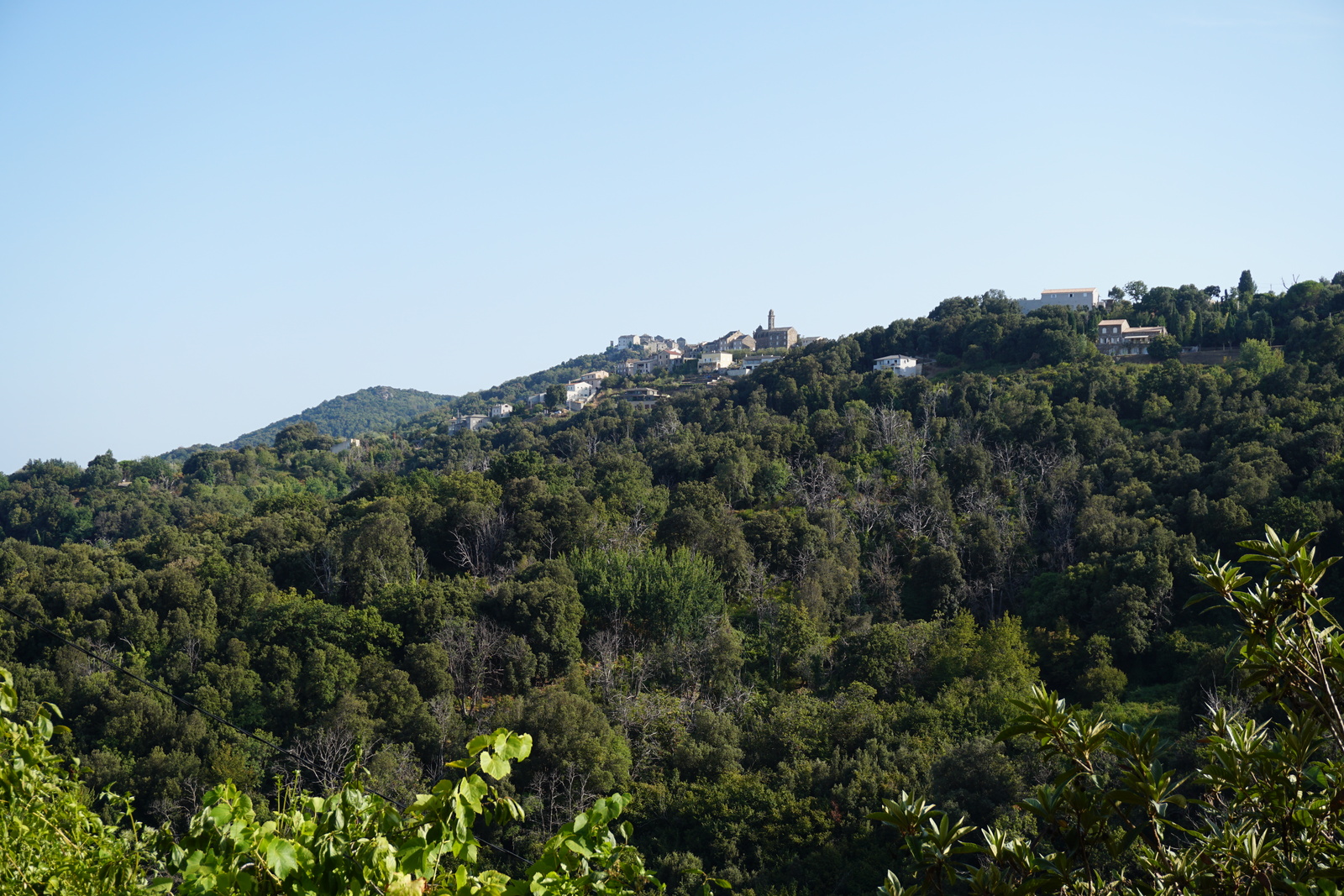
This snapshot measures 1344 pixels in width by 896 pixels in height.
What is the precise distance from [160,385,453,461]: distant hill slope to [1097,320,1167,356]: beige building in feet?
379

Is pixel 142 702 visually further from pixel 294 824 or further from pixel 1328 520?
pixel 1328 520

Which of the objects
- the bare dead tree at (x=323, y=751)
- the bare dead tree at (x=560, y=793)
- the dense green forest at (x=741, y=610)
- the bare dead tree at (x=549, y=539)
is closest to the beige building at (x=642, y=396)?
the dense green forest at (x=741, y=610)

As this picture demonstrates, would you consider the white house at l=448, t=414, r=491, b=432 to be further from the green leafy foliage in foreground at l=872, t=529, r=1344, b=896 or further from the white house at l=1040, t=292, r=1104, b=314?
the green leafy foliage in foreground at l=872, t=529, r=1344, b=896

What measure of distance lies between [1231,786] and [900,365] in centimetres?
5310

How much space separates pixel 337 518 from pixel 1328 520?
3416 cm

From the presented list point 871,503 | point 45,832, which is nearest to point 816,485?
point 871,503

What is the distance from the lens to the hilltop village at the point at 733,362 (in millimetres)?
53344

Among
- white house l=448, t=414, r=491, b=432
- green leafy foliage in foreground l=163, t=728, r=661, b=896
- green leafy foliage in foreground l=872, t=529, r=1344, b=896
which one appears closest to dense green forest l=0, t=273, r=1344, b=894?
green leafy foliage in foreground l=872, t=529, r=1344, b=896

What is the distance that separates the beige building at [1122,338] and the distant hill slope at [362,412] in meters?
116

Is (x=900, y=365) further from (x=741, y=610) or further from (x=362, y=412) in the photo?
(x=362, y=412)

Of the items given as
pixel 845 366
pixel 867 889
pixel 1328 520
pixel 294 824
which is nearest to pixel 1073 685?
pixel 1328 520

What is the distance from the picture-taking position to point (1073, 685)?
2447 cm

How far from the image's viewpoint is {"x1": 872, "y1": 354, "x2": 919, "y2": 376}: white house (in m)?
55.0

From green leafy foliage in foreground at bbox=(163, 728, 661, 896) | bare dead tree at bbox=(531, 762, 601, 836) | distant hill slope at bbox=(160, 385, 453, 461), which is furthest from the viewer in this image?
distant hill slope at bbox=(160, 385, 453, 461)
